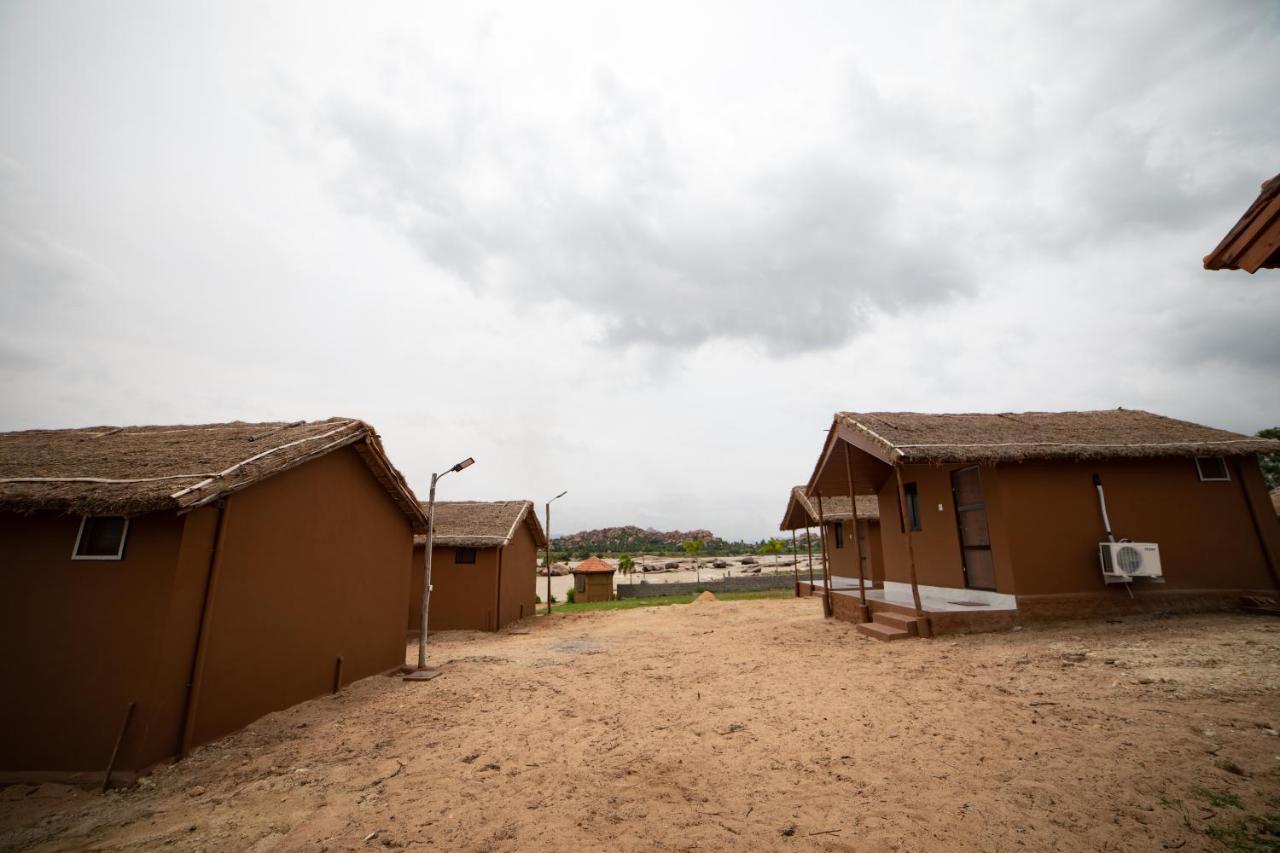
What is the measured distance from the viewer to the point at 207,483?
229 inches

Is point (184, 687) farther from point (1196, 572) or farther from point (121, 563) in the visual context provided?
point (1196, 572)

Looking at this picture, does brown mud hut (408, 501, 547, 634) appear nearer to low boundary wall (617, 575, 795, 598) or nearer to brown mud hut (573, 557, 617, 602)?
brown mud hut (573, 557, 617, 602)

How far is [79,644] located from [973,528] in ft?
47.2

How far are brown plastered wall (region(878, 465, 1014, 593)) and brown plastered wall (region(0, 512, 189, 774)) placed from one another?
38.9ft

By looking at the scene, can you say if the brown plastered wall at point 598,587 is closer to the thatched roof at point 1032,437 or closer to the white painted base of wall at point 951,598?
the white painted base of wall at point 951,598

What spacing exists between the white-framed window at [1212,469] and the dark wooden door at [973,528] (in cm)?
403

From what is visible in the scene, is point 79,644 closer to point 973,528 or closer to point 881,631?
point 881,631

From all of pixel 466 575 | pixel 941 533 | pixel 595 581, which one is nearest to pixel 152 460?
pixel 466 575

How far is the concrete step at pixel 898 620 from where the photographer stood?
9.63 meters

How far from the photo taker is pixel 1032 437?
1072 centimetres

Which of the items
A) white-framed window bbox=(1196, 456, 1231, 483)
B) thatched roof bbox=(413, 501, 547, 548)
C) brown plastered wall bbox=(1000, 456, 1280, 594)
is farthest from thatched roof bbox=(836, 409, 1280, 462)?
thatched roof bbox=(413, 501, 547, 548)

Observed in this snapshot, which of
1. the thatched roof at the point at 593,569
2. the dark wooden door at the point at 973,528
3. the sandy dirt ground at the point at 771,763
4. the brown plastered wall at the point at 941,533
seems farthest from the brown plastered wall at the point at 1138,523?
the thatched roof at the point at 593,569

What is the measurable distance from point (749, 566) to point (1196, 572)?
4050 centimetres

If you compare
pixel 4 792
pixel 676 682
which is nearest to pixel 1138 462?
pixel 676 682
